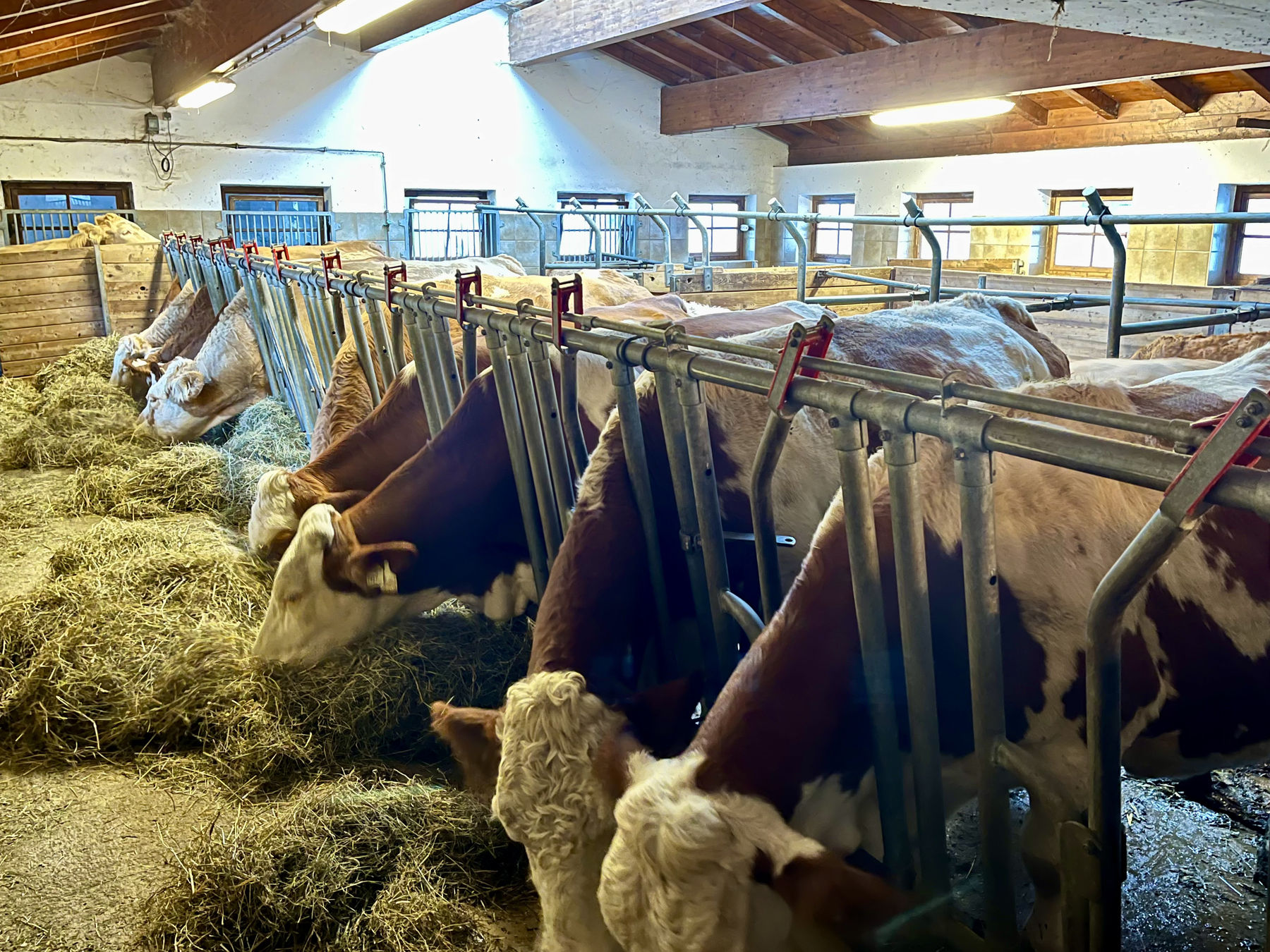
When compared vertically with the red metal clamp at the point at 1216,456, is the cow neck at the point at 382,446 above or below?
below

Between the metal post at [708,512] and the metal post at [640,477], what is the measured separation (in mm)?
107

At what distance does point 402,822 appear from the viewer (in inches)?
98.5

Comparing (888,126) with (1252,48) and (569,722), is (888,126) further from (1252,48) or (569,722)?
(569,722)

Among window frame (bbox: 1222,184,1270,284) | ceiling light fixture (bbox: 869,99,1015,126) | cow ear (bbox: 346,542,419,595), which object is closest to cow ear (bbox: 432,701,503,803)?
cow ear (bbox: 346,542,419,595)

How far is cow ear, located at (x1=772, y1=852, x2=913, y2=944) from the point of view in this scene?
120 cm

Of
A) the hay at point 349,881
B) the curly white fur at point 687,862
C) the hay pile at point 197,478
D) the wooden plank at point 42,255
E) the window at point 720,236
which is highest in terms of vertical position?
the window at point 720,236

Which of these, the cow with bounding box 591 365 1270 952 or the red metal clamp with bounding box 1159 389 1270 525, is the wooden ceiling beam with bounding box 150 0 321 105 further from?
the red metal clamp with bounding box 1159 389 1270 525

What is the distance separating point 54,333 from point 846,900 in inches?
403

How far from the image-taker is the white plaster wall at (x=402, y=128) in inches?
485

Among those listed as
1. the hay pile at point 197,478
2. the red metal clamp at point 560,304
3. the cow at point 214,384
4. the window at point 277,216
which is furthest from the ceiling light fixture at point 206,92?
→ the red metal clamp at point 560,304

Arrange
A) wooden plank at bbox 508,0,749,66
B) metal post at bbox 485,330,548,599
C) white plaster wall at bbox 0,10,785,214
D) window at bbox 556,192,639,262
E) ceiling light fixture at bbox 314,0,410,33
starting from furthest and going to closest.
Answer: window at bbox 556,192,639,262 → white plaster wall at bbox 0,10,785,214 → wooden plank at bbox 508,0,749,66 → ceiling light fixture at bbox 314,0,410,33 → metal post at bbox 485,330,548,599

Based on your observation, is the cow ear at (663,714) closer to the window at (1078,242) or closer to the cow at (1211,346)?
the cow at (1211,346)

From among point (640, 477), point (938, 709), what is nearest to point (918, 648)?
point (938, 709)

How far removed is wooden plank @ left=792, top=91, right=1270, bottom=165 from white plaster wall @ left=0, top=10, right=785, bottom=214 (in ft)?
8.82
